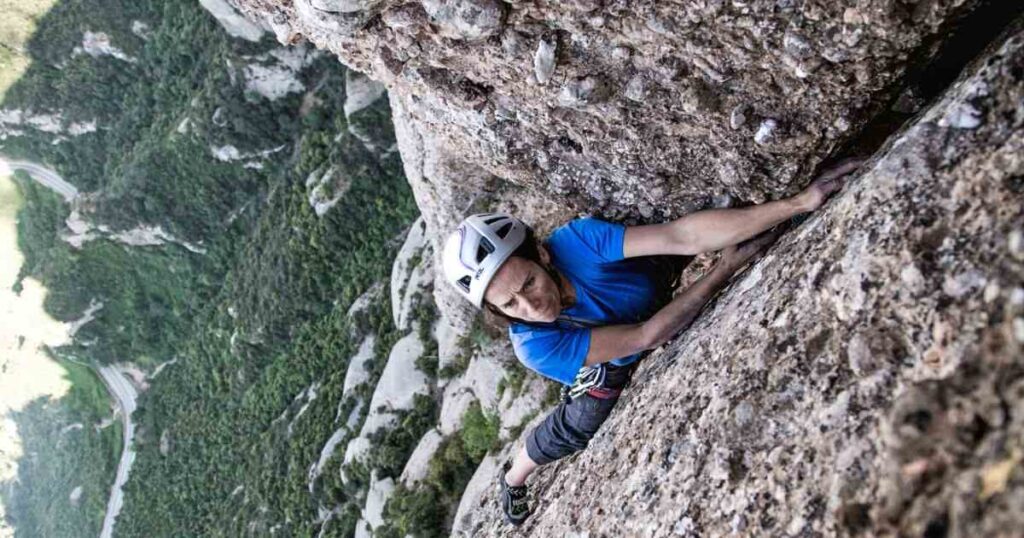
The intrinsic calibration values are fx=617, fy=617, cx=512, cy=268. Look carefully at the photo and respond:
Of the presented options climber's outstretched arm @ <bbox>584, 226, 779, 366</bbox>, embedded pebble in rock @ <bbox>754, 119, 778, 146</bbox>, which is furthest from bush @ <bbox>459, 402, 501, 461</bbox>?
embedded pebble in rock @ <bbox>754, 119, 778, 146</bbox>

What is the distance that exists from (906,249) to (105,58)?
84.5 meters

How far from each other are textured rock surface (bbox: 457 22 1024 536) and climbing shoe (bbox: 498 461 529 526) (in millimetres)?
3461

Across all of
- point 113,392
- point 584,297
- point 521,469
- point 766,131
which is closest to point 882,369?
point 766,131

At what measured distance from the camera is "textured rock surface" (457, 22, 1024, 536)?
283 cm

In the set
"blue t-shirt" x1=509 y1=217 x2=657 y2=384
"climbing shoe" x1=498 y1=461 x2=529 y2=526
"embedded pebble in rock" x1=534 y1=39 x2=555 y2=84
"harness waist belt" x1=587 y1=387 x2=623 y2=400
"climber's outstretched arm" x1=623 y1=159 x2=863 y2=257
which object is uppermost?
"embedded pebble in rock" x1=534 y1=39 x2=555 y2=84

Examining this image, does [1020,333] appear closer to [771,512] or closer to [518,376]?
[771,512]

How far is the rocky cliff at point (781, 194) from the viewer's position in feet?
10.2

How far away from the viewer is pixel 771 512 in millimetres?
4051

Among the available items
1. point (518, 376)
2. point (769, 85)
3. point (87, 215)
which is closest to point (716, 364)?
point (769, 85)

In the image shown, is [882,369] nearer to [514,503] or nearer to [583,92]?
[583,92]

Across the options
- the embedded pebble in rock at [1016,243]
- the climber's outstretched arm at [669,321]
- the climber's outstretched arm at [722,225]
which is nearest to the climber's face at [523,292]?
the climber's outstretched arm at [669,321]

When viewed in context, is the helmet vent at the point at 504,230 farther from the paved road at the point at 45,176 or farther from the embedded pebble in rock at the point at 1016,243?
the paved road at the point at 45,176

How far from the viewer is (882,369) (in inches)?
147

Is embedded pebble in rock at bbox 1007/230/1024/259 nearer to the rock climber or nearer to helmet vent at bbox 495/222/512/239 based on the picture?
the rock climber
